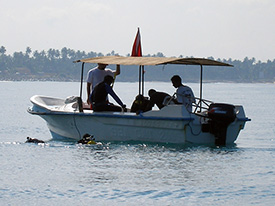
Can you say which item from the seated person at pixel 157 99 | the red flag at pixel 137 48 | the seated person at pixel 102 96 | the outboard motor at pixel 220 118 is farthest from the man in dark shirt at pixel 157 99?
the red flag at pixel 137 48

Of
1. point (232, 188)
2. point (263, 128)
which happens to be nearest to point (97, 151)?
point (232, 188)

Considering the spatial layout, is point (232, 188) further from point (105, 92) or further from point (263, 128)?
point (263, 128)

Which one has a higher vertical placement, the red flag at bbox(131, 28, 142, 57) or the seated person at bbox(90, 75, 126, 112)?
the red flag at bbox(131, 28, 142, 57)

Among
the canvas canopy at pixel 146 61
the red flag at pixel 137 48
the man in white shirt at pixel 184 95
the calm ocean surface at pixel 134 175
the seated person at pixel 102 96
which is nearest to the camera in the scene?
the calm ocean surface at pixel 134 175

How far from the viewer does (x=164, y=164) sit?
47.4 ft

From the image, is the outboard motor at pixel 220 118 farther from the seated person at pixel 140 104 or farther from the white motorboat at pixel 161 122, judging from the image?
the seated person at pixel 140 104

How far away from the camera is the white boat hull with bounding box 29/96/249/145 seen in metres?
15.9

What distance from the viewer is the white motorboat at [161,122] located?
52.2ft

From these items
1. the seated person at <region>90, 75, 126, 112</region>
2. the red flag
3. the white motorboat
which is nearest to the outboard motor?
the white motorboat

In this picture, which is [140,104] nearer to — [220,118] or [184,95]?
[184,95]

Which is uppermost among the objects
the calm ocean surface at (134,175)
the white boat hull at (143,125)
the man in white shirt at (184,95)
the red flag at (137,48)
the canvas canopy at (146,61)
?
the red flag at (137,48)

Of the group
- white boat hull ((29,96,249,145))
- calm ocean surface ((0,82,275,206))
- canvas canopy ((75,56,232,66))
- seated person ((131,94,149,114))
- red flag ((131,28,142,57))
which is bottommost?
calm ocean surface ((0,82,275,206))

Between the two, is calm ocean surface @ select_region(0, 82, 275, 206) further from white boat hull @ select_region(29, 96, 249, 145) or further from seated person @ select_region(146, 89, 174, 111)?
seated person @ select_region(146, 89, 174, 111)

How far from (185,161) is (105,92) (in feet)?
9.77
